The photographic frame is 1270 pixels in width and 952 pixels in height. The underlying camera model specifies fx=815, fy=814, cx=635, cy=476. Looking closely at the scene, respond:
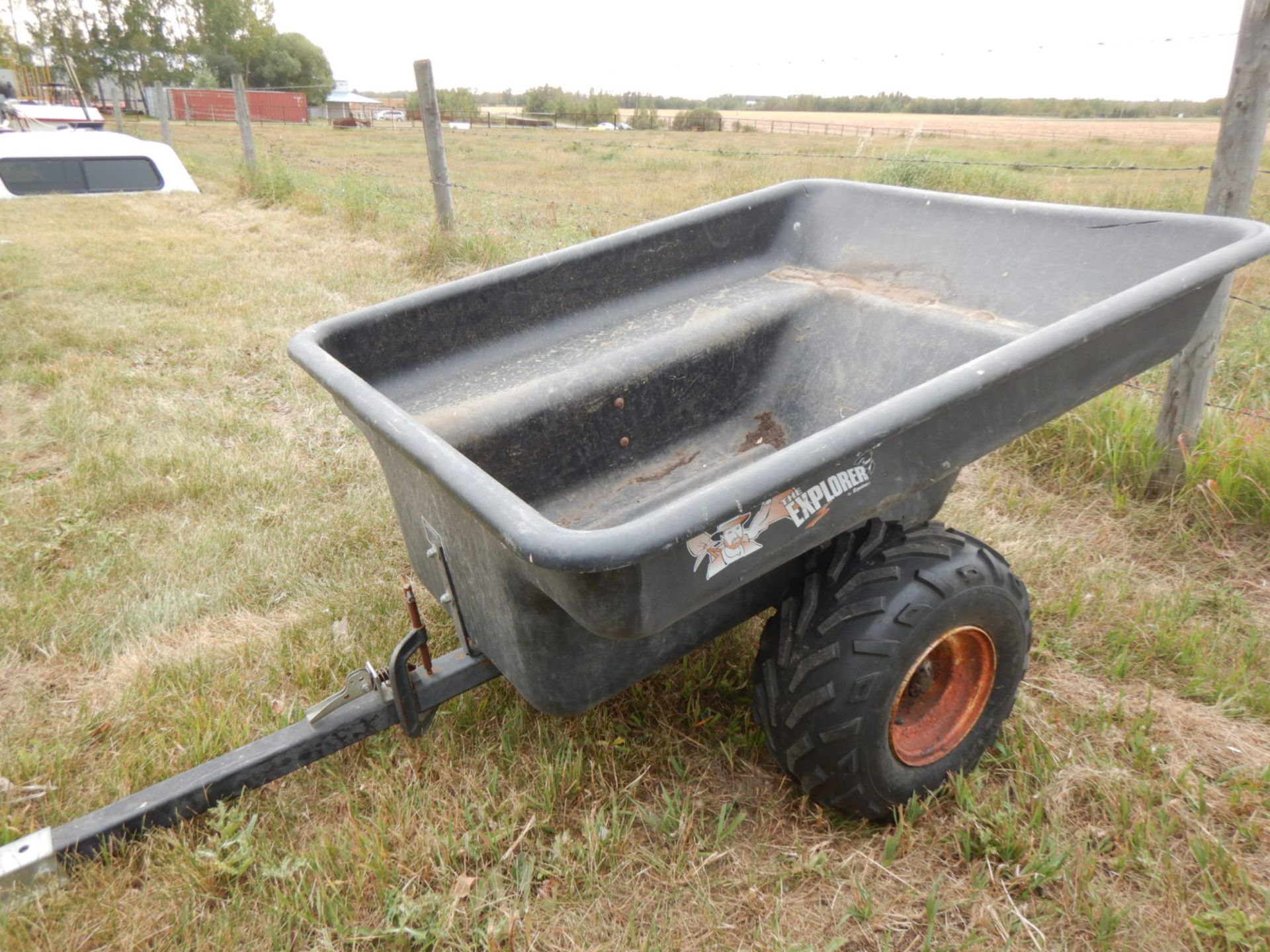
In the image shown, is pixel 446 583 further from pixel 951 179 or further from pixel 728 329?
pixel 951 179

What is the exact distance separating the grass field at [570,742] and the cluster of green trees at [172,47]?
129 ft

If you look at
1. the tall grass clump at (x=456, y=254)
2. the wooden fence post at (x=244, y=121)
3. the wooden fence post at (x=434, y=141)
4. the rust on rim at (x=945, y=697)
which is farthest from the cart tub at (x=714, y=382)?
the wooden fence post at (x=244, y=121)

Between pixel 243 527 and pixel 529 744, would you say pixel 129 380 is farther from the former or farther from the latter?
pixel 529 744

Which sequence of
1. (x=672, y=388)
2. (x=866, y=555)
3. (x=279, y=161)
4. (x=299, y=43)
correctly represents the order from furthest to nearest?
1. (x=299, y=43)
2. (x=279, y=161)
3. (x=672, y=388)
4. (x=866, y=555)

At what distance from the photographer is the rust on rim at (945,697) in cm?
162

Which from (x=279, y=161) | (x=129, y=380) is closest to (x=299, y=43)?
(x=279, y=161)

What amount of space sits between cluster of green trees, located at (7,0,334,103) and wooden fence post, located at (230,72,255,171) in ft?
99.0

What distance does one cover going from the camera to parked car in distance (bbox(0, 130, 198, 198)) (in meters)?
9.16

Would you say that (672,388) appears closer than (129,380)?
Yes

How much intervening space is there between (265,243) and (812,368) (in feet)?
19.8

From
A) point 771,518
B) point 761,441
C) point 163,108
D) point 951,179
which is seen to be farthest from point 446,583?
point 163,108

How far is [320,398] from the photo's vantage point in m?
3.72

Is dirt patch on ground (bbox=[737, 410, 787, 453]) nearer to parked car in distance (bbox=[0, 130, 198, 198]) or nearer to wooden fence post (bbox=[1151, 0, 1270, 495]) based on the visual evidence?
wooden fence post (bbox=[1151, 0, 1270, 495])

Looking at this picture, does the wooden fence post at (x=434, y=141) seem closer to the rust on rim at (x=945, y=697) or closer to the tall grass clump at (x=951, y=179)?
the tall grass clump at (x=951, y=179)
